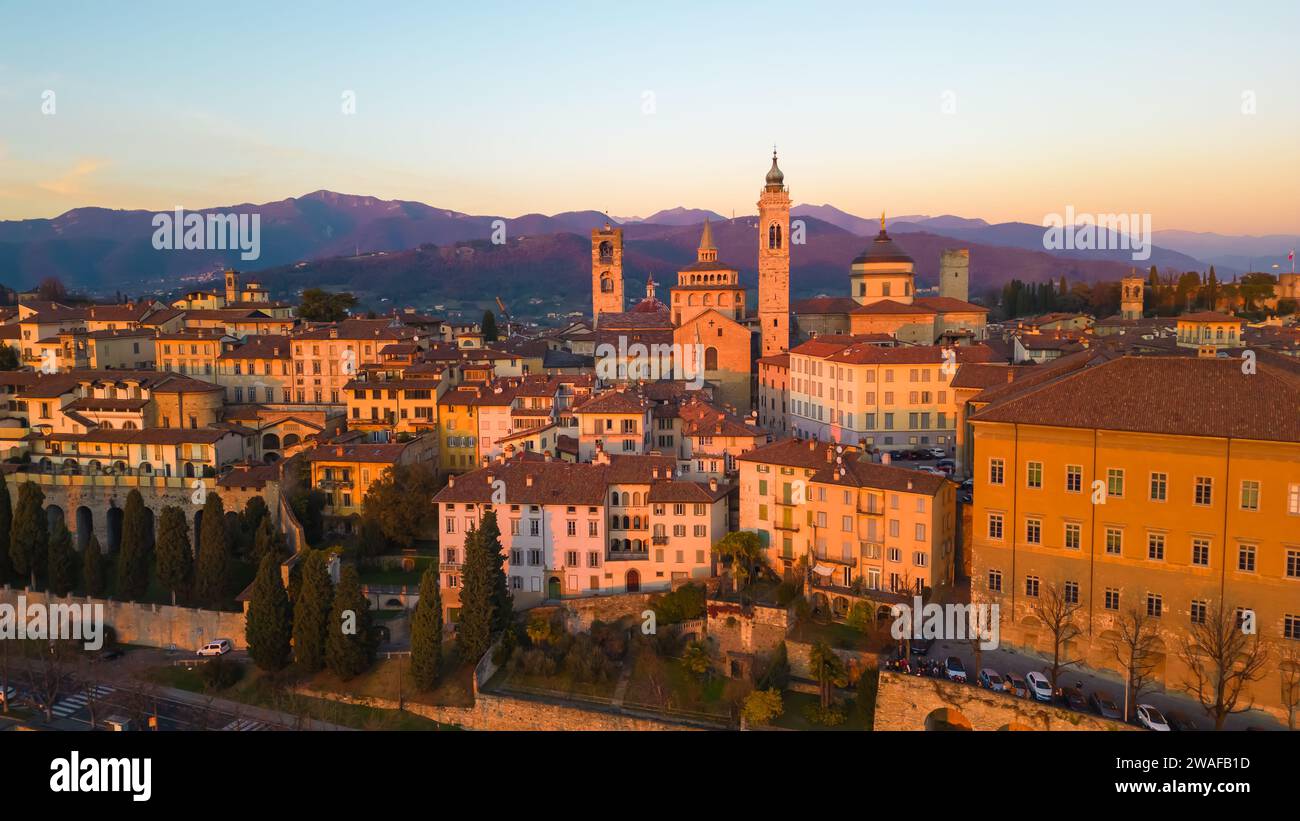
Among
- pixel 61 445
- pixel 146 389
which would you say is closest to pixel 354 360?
pixel 146 389

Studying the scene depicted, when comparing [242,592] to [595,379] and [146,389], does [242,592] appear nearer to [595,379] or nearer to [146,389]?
[146,389]

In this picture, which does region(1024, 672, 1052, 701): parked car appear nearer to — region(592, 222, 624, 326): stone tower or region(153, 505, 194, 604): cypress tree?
region(153, 505, 194, 604): cypress tree

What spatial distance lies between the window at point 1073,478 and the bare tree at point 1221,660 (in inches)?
188

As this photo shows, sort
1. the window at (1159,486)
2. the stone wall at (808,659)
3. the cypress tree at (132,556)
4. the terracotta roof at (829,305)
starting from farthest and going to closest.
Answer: the terracotta roof at (829,305), the cypress tree at (132,556), the stone wall at (808,659), the window at (1159,486)

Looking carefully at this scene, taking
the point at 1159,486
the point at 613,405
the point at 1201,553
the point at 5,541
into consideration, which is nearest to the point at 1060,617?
the point at 1201,553

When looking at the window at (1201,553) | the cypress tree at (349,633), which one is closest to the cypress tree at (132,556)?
the cypress tree at (349,633)

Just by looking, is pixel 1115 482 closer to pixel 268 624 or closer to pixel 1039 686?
pixel 1039 686

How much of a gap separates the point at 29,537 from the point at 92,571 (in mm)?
3492

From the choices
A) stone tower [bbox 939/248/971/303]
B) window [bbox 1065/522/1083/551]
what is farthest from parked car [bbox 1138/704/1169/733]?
stone tower [bbox 939/248/971/303]

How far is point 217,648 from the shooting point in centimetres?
3853

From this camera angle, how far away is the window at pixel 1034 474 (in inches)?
1217

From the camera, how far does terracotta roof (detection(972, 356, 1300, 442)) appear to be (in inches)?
1083

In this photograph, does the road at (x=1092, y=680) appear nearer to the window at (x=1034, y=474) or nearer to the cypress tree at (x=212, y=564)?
the window at (x=1034, y=474)

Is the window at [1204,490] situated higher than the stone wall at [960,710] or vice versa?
the window at [1204,490]
